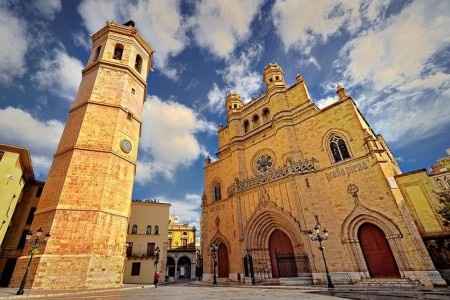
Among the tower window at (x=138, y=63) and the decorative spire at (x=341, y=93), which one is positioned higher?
the tower window at (x=138, y=63)

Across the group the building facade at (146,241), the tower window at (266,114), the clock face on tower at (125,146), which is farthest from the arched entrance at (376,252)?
the building facade at (146,241)

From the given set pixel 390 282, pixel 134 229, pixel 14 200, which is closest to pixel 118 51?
pixel 14 200

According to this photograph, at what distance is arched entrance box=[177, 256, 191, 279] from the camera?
1532 inches

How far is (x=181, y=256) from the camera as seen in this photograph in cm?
3822

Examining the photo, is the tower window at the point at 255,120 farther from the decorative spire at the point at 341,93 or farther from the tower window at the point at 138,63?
the tower window at the point at 138,63

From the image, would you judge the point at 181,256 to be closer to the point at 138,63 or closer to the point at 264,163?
the point at 264,163

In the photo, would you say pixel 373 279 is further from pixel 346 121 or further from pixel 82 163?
pixel 82 163

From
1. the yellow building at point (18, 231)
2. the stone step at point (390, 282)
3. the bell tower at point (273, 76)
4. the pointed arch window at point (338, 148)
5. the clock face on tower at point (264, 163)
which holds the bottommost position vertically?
the stone step at point (390, 282)

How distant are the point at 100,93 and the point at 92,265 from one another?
1179 centimetres

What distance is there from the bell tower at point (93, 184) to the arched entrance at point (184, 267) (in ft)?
92.2

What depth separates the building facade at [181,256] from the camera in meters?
37.4

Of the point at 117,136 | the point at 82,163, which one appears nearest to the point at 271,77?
the point at 117,136

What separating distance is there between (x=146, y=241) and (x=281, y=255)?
1541cm

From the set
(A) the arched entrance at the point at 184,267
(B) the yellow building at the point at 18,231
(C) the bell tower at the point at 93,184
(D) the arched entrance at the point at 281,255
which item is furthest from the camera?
(A) the arched entrance at the point at 184,267
